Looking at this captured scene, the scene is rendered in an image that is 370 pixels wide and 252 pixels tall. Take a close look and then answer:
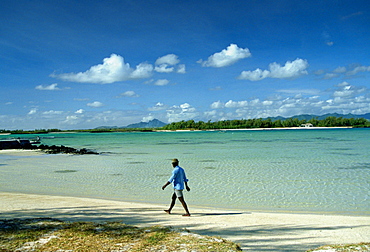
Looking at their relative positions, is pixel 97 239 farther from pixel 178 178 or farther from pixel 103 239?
pixel 178 178

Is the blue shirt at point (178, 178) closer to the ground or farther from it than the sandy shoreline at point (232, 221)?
farther from it

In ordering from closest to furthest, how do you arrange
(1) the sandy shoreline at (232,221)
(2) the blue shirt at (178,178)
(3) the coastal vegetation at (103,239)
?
1. (3) the coastal vegetation at (103,239)
2. (1) the sandy shoreline at (232,221)
3. (2) the blue shirt at (178,178)

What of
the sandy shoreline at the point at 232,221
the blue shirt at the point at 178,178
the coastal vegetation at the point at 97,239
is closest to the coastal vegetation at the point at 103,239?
the coastal vegetation at the point at 97,239

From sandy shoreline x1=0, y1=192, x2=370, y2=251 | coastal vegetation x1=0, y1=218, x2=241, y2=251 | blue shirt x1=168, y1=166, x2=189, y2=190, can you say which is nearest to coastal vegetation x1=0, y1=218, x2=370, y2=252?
coastal vegetation x1=0, y1=218, x2=241, y2=251

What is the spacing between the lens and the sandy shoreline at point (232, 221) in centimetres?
721

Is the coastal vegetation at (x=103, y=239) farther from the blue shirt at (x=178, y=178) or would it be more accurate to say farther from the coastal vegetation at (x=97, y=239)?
the blue shirt at (x=178, y=178)

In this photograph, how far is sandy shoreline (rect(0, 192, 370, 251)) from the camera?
721 cm

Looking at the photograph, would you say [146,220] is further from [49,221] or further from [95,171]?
[95,171]

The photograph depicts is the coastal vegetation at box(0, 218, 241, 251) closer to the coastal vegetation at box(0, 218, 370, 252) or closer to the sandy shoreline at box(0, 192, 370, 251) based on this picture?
the coastal vegetation at box(0, 218, 370, 252)

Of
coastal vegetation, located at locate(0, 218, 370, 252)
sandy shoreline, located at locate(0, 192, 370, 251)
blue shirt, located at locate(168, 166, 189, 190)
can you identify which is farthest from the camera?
blue shirt, located at locate(168, 166, 189, 190)

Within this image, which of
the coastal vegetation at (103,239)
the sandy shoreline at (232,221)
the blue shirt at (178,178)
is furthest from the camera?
the blue shirt at (178,178)

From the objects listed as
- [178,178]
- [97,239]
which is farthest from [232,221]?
[97,239]

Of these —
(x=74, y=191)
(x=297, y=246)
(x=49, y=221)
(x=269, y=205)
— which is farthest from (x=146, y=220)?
(x=74, y=191)

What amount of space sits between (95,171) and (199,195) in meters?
11.8
